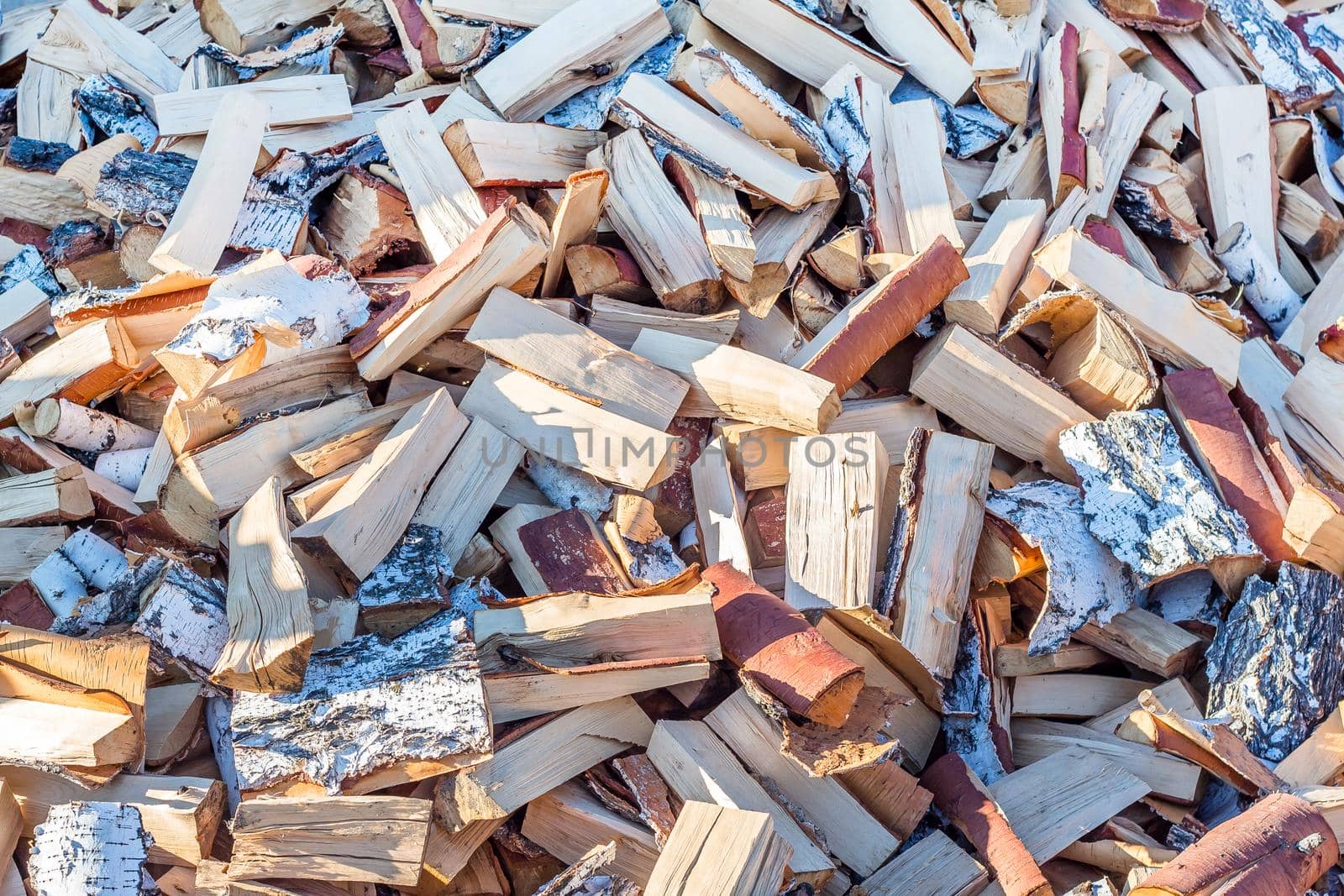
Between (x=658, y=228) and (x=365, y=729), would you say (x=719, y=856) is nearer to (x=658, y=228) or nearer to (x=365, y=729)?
(x=365, y=729)

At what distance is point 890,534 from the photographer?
250 centimetres

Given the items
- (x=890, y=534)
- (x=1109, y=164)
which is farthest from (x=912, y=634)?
(x=1109, y=164)

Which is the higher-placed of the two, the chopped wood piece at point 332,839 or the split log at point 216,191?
the split log at point 216,191

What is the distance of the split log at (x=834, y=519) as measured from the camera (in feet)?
7.73

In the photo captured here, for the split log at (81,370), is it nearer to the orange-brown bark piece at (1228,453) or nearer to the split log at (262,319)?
the split log at (262,319)

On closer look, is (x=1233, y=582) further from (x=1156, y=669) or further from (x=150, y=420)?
(x=150, y=420)

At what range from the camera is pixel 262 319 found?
2.47 metres

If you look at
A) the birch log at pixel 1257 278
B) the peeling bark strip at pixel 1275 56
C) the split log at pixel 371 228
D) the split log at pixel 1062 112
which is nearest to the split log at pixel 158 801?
the split log at pixel 371 228

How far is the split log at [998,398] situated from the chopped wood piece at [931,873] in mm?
1017

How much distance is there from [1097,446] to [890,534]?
0.54m

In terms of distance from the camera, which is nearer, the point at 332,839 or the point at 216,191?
Result: the point at 332,839

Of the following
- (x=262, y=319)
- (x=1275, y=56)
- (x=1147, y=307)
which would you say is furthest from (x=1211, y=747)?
(x=1275, y=56)

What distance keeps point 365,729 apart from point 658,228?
1.52m

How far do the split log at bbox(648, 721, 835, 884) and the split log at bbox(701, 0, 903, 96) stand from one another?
6.75 ft
